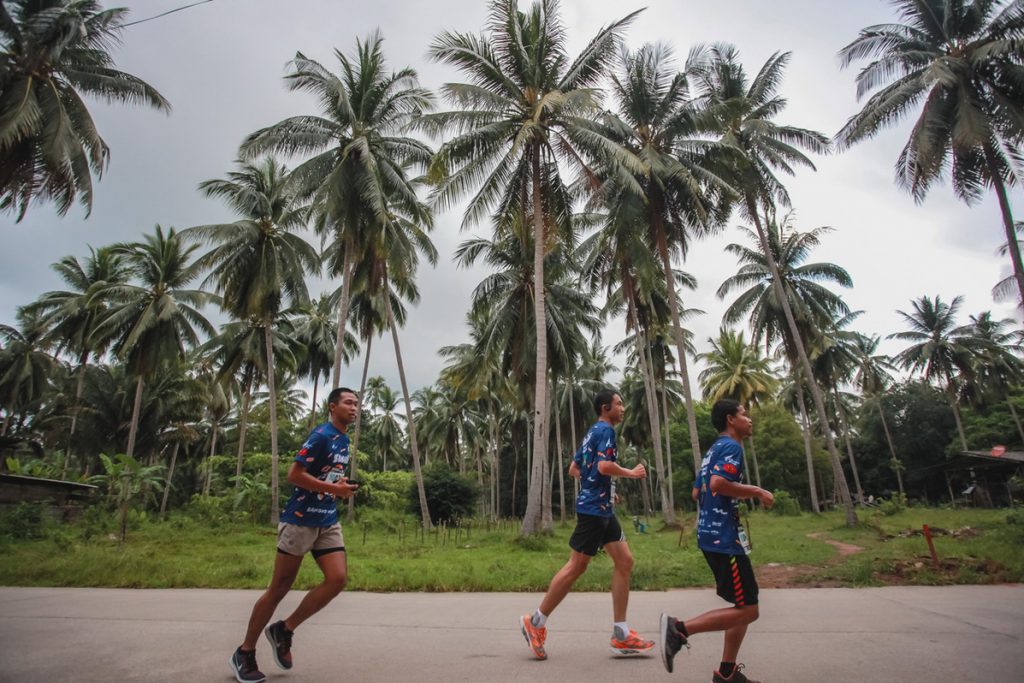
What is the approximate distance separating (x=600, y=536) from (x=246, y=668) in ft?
7.58

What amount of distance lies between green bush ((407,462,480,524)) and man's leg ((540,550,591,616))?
60.9 ft

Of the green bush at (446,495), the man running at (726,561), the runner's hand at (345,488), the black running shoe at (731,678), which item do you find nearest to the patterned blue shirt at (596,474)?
the man running at (726,561)

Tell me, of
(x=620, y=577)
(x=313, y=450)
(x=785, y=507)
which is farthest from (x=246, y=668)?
(x=785, y=507)

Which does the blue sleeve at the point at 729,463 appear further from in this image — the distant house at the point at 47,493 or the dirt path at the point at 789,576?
the distant house at the point at 47,493

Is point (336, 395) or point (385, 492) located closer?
point (336, 395)

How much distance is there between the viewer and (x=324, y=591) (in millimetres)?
3289

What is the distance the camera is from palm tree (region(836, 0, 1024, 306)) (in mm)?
12734

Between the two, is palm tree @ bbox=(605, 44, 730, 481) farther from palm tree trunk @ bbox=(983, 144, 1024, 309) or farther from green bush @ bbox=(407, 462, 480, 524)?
green bush @ bbox=(407, 462, 480, 524)

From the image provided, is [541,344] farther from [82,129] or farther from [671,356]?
[671,356]

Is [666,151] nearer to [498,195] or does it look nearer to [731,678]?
[498,195]

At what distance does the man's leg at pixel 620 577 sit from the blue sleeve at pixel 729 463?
0.94 metres

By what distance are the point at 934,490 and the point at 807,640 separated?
4957 cm

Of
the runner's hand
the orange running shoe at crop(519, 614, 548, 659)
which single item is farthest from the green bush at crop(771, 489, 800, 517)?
the runner's hand

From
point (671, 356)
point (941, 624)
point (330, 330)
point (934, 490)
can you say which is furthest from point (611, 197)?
point (934, 490)
